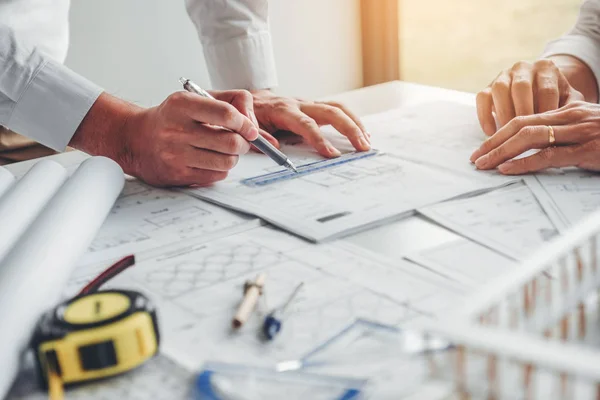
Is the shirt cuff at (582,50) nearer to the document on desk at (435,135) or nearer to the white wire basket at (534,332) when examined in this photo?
the document on desk at (435,135)

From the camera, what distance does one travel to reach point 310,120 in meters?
1.18

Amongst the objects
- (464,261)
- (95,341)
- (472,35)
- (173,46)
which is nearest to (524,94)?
(464,261)

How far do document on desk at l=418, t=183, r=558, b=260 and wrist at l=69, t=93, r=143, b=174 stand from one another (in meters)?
0.48

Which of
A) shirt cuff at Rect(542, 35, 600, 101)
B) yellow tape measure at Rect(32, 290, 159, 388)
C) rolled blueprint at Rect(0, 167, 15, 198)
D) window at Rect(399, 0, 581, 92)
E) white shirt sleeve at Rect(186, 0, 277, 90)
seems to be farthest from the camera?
window at Rect(399, 0, 581, 92)

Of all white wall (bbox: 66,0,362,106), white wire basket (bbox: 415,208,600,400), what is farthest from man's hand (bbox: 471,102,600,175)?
white wall (bbox: 66,0,362,106)

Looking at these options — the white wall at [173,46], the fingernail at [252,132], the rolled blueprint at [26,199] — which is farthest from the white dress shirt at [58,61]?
the white wall at [173,46]

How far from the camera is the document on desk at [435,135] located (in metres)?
1.04

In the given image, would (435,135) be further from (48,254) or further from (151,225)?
(48,254)

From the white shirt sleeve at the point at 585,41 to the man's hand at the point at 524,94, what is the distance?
0.42ft

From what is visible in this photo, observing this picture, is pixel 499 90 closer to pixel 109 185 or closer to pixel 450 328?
pixel 109 185

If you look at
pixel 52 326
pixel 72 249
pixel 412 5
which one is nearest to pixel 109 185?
pixel 72 249

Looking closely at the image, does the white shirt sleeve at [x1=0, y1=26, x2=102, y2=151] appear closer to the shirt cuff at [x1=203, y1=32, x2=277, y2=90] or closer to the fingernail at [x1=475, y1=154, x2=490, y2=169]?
the shirt cuff at [x1=203, y1=32, x2=277, y2=90]

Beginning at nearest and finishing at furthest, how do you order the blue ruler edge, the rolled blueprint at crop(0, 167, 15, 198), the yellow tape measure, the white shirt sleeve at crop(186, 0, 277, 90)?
1. the yellow tape measure
2. the rolled blueprint at crop(0, 167, 15, 198)
3. the blue ruler edge
4. the white shirt sleeve at crop(186, 0, 277, 90)

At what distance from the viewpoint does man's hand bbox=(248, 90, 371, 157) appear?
3.76 feet
